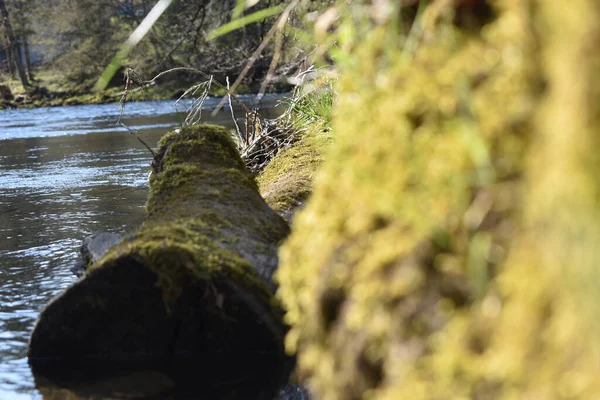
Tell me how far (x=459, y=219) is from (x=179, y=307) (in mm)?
3367

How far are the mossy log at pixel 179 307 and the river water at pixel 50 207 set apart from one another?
1.51 feet

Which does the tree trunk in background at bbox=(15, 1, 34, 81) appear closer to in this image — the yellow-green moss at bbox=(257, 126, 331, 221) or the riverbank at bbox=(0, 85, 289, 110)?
the riverbank at bbox=(0, 85, 289, 110)

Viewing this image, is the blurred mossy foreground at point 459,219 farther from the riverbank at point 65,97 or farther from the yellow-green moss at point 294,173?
the riverbank at point 65,97

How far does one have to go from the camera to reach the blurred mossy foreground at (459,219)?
3.29 feet

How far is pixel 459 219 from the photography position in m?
1.38

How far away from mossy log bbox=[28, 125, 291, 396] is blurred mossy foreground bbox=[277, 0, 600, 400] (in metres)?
2.59

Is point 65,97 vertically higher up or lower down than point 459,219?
lower down

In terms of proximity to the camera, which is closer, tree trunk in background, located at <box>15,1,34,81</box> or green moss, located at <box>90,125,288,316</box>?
green moss, located at <box>90,125,288,316</box>

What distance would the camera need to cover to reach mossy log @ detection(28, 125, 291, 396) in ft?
14.5

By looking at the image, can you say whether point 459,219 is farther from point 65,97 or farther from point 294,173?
point 65,97

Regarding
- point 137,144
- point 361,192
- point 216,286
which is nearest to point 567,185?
point 361,192

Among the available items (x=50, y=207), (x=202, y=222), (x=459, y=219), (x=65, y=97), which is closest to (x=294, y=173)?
(x=202, y=222)

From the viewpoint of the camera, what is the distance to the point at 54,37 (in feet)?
214

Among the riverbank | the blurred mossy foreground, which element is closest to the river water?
the blurred mossy foreground
